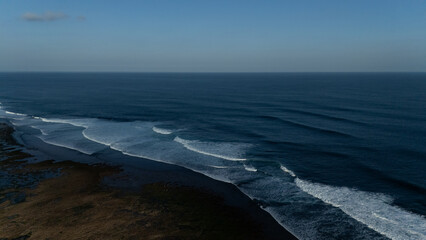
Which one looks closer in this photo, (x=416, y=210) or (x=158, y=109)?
(x=416, y=210)

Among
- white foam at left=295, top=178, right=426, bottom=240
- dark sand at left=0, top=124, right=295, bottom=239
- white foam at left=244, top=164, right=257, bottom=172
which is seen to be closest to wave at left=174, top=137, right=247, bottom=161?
white foam at left=244, top=164, right=257, bottom=172

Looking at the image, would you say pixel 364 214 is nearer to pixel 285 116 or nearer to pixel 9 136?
pixel 285 116

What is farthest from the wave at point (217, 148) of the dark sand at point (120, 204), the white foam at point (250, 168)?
the dark sand at point (120, 204)

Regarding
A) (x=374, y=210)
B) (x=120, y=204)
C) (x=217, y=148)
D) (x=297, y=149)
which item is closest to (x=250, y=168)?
(x=217, y=148)

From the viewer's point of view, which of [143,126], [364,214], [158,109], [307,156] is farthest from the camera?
[158,109]

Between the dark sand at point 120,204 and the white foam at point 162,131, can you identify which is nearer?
the dark sand at point 120,204

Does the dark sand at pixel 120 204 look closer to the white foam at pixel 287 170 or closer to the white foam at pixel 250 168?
the white foam at pixel 250 168

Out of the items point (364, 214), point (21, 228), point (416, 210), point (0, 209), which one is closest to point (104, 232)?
point (21, 228)
